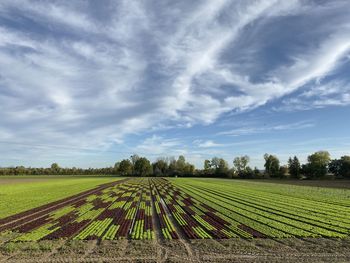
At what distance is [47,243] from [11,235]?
3.77 meters

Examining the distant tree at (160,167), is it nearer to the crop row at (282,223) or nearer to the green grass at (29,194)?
the green grass at (29,194)

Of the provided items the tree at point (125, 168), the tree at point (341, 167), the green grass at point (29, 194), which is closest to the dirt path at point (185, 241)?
the green grass at point (29, 194)

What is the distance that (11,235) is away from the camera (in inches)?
670

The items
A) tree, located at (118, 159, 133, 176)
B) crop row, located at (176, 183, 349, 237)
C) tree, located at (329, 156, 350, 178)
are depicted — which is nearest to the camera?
crop row, located at (176, 183, 349, 237)

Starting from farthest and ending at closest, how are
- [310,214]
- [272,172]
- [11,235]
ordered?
[272,172], [310,214], [11,235]

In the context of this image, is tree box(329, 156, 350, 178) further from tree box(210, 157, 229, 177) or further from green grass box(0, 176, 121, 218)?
green grass box(0, 176, 121, 218)

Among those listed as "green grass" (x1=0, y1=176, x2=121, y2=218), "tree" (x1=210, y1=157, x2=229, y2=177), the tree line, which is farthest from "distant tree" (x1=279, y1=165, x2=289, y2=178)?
"green grass" (x1=0, y1=176, x2=121, y2=218)

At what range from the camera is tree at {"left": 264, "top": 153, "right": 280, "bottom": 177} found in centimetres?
13218

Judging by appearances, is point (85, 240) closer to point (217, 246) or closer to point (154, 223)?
point (154, 223)

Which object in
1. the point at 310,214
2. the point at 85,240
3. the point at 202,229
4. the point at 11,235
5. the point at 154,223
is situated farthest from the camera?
the point at 310,214

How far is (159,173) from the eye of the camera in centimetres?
16275

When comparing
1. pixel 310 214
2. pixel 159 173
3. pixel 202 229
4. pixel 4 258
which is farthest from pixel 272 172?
pixel 4 258

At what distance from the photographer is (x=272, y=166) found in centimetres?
13788

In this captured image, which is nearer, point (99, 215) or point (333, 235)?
point (333, 235)
